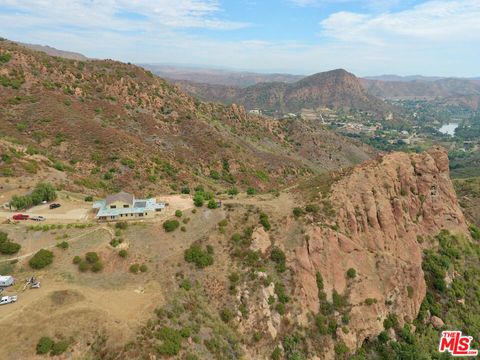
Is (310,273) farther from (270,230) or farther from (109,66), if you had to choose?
(109,66)

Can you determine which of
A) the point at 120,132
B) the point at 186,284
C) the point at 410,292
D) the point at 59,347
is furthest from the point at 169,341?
the point at 120,132

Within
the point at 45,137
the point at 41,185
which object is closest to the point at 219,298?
the point at 41,185

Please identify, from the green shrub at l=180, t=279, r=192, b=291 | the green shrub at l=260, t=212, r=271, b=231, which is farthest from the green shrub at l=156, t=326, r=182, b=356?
the green shrub at l=260, t=212, r=271, b=231

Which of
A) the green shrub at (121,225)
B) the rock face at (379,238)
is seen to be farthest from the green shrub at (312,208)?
the green shrub at (121,225)

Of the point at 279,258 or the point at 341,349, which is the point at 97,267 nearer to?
the point at 279,258

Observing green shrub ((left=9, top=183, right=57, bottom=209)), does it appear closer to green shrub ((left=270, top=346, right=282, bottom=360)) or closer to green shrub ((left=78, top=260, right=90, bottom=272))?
green shrub ((left=78, top=260, right=90, bottom=272))

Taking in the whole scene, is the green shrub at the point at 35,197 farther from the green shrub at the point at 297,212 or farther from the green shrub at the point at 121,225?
the green shrub at the point at 297,212

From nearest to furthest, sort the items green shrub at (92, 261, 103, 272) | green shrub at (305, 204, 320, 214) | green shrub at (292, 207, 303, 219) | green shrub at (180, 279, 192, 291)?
green shrub at (92, 261, 103, 272)
green shrub at (180, 279, 192, 291)
green shrub at (292, 207, 303, 219)
green shrub at (305, 204, 320, 214)

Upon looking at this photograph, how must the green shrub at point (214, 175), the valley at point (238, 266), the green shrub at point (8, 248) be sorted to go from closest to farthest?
the valley at point (238, 266) → the green shrub at point (8, 248) → the green shrub at point (214, 175)
